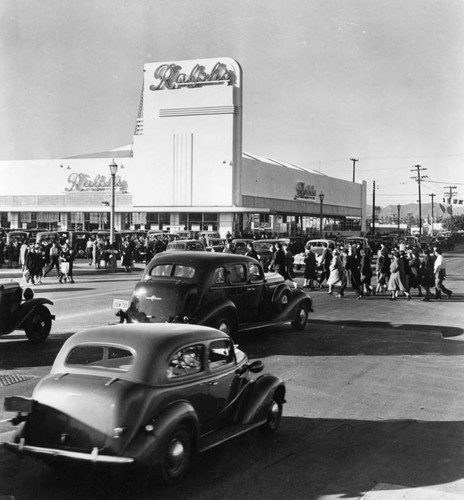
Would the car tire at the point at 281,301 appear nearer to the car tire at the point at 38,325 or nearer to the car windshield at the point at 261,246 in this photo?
the car tire at the point at 38,325

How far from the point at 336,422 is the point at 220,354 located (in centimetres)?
183

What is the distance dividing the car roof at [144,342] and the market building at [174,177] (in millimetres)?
43066

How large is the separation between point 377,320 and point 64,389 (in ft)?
37.6

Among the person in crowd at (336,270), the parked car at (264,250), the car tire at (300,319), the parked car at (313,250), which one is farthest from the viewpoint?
the parked car at (313,250)

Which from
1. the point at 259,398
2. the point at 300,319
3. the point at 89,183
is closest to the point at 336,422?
the point at 259,398

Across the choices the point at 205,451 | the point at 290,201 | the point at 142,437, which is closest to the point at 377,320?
the point at 205,451

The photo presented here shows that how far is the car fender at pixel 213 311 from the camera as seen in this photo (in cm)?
1098

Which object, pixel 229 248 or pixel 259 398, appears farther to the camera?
pixel 229 248

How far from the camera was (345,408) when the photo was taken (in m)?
7.96

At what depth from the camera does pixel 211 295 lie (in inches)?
455

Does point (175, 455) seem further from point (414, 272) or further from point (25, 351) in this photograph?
point (414, 272)

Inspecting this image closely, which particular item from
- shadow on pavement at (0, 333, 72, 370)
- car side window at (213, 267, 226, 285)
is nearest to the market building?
car side window at (213, 267, 226, 285)

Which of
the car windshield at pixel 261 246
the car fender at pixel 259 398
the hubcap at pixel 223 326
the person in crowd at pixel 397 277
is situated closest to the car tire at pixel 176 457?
the car fender at pixel 259 398

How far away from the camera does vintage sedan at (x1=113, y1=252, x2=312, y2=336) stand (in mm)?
11102
